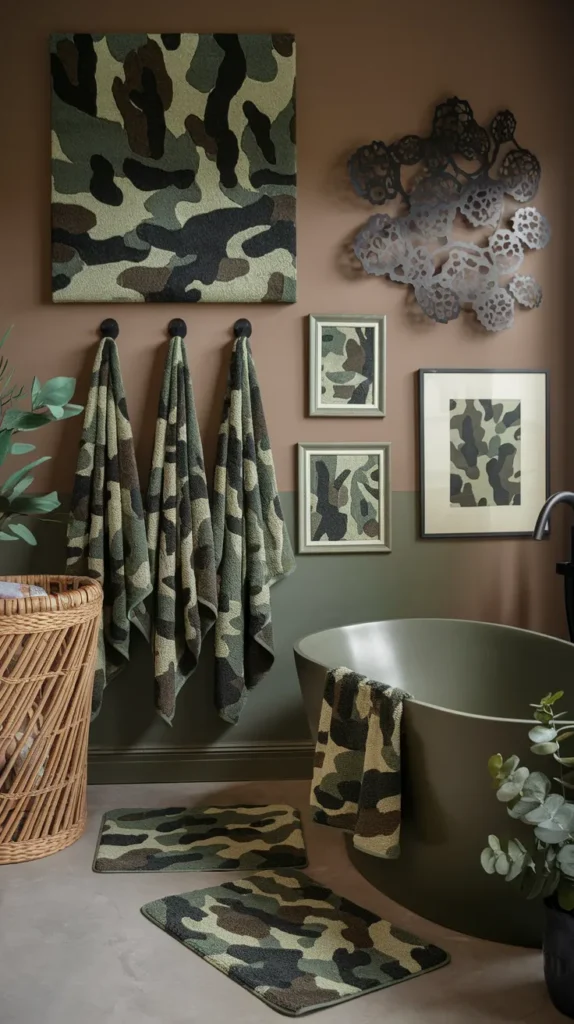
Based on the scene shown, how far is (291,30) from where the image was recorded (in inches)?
123

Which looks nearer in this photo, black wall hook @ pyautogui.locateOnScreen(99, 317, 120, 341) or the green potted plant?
the green potted plant

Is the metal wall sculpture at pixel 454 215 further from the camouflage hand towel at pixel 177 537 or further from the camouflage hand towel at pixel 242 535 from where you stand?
the camouflage hand towel at pixel 177 537

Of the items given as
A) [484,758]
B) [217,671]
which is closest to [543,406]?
[217,671]

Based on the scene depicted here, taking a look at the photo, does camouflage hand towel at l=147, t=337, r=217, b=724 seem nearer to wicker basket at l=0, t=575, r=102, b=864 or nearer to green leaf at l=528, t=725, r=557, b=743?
wicker basket at l=0, t=575, r=102, b=864

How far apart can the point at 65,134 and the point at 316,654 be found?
183cm

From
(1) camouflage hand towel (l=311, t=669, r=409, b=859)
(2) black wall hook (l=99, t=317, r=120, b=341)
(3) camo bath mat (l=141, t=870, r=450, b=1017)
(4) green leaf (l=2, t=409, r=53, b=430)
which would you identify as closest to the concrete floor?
(3) camo bath mat (l=141, t=870, r=450, b=1017)

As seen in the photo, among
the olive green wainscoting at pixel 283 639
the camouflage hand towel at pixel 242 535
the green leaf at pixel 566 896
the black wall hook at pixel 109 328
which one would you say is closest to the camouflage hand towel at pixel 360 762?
the green leaf at pixel 566 896

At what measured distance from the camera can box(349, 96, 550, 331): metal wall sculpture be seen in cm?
315

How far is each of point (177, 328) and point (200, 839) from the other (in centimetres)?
159

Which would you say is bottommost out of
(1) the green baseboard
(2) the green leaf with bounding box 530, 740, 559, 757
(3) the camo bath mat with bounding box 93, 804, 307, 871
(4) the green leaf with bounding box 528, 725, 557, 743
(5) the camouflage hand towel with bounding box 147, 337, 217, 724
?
(3) the camo bath mat with bounding box 93, 804, 307, 871

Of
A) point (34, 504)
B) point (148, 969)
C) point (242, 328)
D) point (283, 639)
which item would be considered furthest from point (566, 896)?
point (242, 328)

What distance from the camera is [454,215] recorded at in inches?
125

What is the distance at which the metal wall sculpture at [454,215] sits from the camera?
124 inches

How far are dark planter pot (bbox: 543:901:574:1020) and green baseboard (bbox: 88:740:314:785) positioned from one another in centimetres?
140
